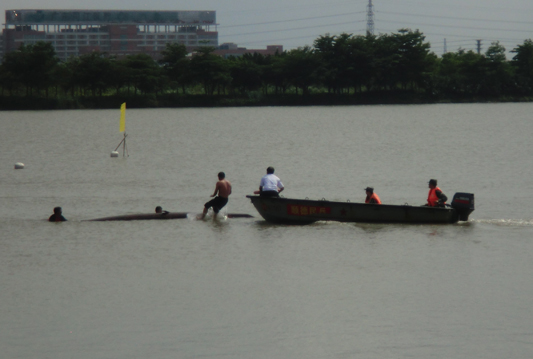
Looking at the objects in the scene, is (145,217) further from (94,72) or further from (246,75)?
(246,75)

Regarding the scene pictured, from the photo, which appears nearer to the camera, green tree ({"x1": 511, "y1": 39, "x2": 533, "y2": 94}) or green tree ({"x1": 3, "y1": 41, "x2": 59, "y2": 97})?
green tree ({"x1": 3, "y1": 41, "x2": 59, "y2": 97})

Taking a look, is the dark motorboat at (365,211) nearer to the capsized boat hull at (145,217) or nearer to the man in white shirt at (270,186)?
the man in white shirt at (270,186)

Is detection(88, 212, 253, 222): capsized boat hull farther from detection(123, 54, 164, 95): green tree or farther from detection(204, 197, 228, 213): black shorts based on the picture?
→ detection(123, 54, 164, 95): green tree

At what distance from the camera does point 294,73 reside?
10656cm

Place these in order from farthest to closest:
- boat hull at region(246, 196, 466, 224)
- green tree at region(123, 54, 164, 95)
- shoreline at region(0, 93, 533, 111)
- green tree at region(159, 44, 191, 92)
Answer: green tree at region(159, 44, 191, 92), green tree at region(123, 54, 164, 95), shoreline at region(0, 93, 533, 111), boat hull at region(246, 196, 466, 224)

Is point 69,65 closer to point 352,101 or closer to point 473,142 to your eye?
point 352,101

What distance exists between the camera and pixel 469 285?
51.5ft

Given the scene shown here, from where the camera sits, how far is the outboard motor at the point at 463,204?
69.1 feet

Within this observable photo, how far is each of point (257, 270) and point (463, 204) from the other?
695 cm

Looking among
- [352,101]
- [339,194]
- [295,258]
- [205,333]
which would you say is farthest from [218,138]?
[352,101]

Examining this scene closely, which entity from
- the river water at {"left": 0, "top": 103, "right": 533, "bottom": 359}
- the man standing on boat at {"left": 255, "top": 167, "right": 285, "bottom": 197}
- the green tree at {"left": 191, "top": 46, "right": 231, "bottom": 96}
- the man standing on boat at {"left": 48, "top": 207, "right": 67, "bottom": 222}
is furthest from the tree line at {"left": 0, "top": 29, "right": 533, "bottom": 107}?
the man standing on boat at {"left": 255, "top": 167, "right": 285, "bottom": 197}

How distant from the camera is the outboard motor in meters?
21.1

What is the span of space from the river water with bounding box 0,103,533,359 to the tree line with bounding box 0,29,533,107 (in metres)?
60.4

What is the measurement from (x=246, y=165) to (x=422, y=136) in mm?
22692
